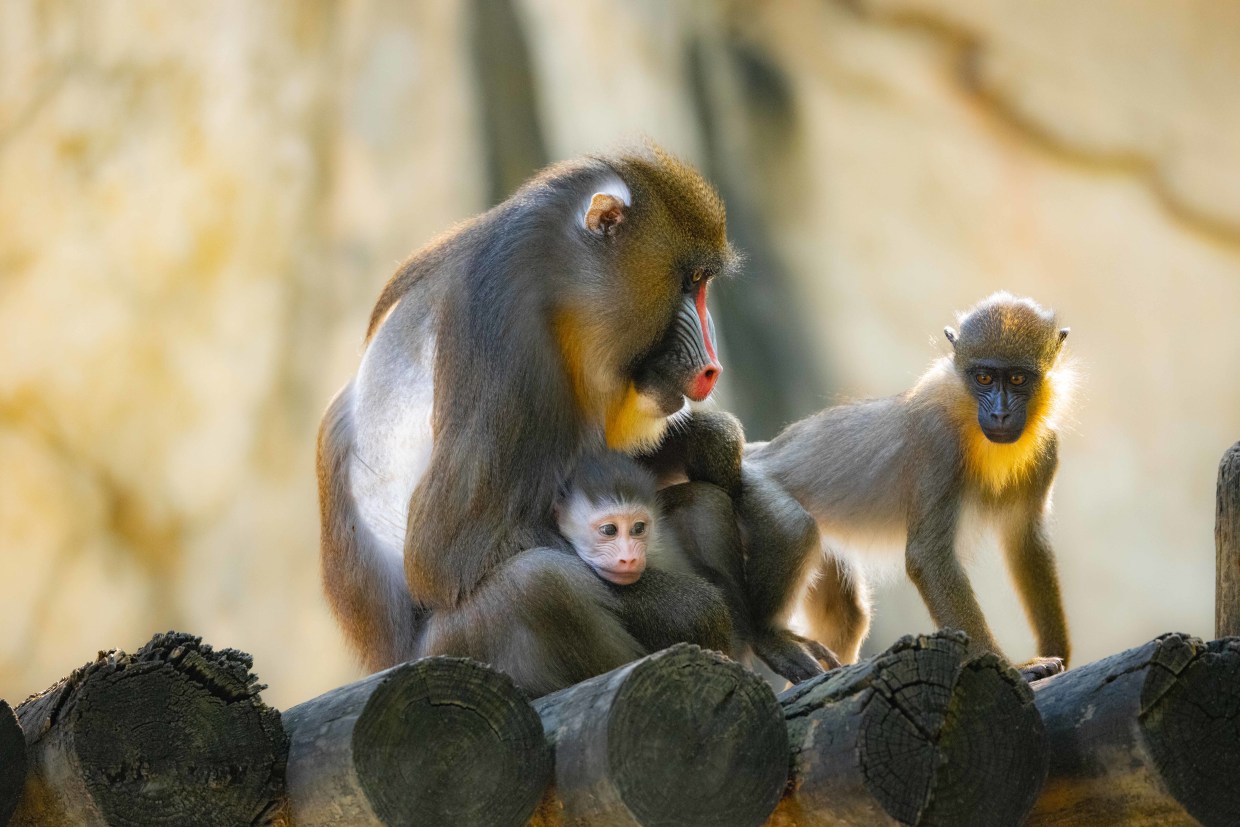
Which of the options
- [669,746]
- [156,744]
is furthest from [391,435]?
[669,746]

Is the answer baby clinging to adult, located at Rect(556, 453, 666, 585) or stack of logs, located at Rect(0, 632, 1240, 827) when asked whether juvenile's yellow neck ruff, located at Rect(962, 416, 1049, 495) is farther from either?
stack of logs, located at Rect(0, 632, 1240, 827)

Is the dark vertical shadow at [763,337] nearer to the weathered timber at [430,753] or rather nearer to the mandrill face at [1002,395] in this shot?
the mandrill face at [1002,395]

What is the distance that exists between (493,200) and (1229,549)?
6184 mm

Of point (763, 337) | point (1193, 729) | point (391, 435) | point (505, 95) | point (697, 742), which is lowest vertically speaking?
point (1193, 729)

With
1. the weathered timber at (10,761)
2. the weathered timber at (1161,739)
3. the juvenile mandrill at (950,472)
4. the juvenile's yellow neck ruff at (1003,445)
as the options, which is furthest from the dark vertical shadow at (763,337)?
the weathered timber at (10,761)

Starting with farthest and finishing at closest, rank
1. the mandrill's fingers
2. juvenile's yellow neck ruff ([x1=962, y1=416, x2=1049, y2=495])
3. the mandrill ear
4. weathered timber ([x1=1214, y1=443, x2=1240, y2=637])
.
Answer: juvenile's yellow neck ruff ([x1=962, y1=416, x2=1049, y2=495]), the mandrill's fingers, the mandrill ear, weathered timber ([x1=1214, y1=443, x2=1240, y2=637])

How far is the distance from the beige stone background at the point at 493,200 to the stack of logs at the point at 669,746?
17.0ft

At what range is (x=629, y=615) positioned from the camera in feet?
12.3

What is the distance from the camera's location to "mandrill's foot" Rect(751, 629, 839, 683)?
13.7 feet

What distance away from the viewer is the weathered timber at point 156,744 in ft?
8.33

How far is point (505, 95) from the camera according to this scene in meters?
9.02

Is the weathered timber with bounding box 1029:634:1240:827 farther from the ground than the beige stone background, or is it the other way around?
the beige stone background

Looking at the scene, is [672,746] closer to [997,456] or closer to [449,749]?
[449,749]

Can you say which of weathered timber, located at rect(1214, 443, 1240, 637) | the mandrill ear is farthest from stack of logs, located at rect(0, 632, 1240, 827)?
the mandrill ear
